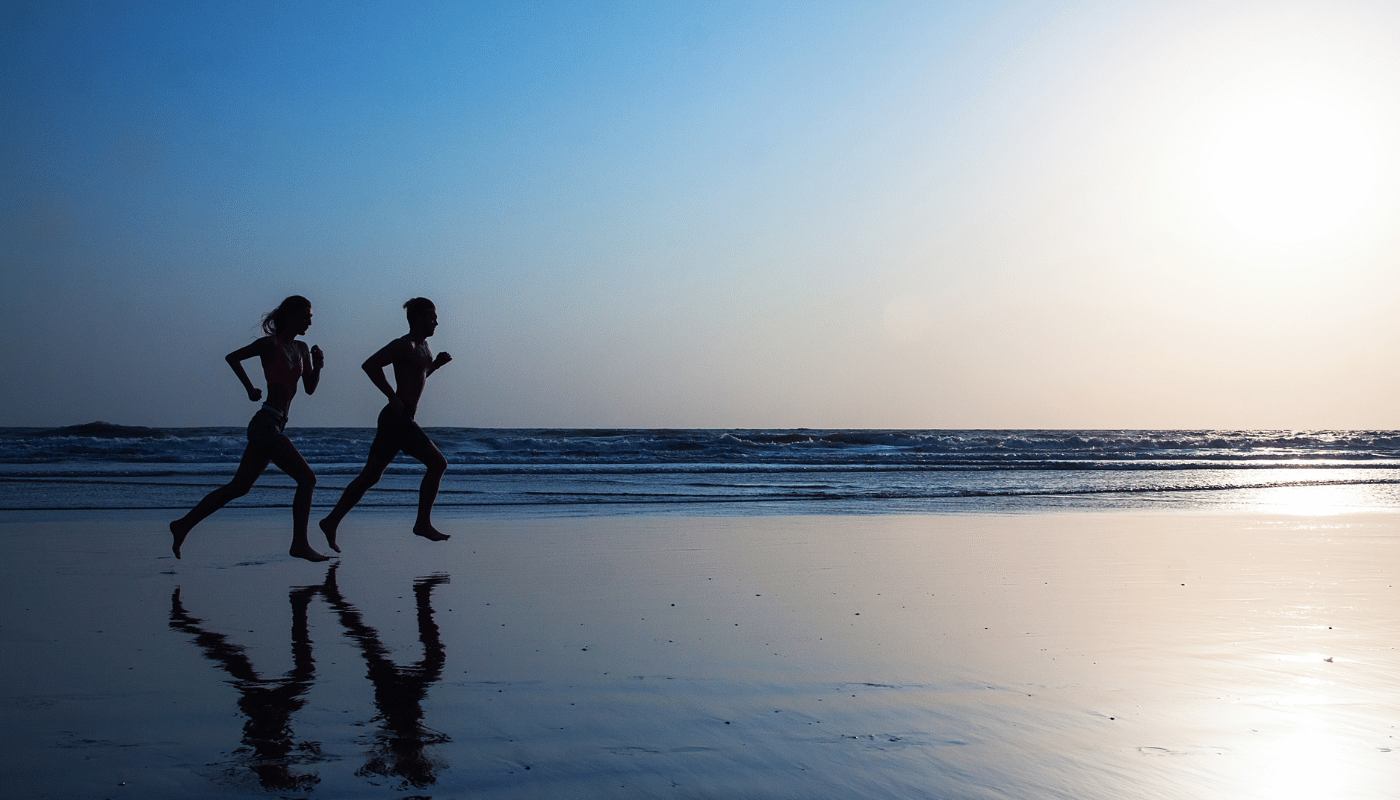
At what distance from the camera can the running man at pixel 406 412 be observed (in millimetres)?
6809

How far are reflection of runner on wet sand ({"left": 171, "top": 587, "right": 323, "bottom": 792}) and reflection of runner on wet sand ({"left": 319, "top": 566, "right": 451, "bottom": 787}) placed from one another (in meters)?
0.16

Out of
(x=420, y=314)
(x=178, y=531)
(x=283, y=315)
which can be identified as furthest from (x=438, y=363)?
(x=178, y=531)

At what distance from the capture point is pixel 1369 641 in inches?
152

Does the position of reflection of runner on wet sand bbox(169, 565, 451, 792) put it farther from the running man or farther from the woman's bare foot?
the running man

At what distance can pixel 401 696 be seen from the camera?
2979mm

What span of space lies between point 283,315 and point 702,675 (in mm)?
4269

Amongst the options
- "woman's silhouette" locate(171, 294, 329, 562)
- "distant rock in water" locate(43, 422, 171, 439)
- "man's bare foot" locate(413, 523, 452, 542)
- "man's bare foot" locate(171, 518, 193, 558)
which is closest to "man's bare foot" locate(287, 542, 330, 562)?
"woman's silhouette" locate(171, 294, 329, 562)

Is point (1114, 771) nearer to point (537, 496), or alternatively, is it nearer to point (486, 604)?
point (486, 604)

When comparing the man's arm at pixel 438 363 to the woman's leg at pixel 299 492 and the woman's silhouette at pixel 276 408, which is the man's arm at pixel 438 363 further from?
the woman's leg at pixel 299 492

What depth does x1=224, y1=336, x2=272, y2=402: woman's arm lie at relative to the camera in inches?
240

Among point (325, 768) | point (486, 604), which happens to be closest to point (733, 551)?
point (486, 604)

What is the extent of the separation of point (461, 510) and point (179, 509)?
9.61ft

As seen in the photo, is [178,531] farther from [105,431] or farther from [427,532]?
[105,431]

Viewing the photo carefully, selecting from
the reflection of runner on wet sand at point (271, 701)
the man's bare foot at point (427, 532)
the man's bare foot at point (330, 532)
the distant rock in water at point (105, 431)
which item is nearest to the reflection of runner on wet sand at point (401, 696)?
the reflection of runner on wet sand at point (271, 701)
